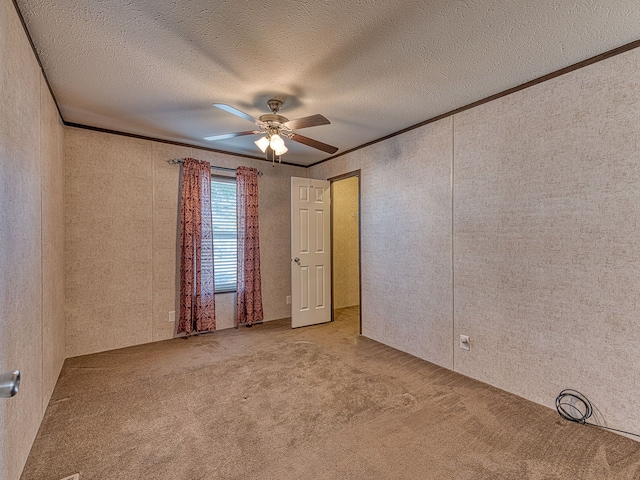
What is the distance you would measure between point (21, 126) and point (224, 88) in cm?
132

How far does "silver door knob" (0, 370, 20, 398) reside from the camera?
89 cm

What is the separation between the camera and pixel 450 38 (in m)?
1.86

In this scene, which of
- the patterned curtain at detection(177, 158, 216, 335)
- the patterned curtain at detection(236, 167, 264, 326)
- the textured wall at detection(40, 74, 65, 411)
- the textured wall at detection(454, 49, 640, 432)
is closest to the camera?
the textured wall at detection(454, 49, 640, 432)

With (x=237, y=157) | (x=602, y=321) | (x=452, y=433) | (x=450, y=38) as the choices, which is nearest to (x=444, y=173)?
(x=450, y=38)

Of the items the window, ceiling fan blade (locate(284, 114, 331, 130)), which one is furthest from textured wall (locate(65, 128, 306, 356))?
ceiling fan blade (locate(284, 114, 331, 130))

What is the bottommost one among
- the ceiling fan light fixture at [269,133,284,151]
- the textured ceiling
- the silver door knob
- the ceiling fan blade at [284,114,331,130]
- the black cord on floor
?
the black cord on floor

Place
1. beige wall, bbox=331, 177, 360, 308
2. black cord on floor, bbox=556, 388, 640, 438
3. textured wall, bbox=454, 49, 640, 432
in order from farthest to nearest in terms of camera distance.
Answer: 1. beige wall, bbox=331, 177, 360, 308
2. black cord on floor, bbox=556, 388, 640, 438
3. textured wall, bbox=454, 49, 640, 432

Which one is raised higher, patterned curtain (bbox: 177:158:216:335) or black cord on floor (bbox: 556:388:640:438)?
patterned curtain (bbox: 177:158:216:335)

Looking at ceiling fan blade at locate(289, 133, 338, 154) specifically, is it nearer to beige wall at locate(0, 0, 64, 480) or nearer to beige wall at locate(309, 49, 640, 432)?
beige wall at locate(309, 49, 640, 432)

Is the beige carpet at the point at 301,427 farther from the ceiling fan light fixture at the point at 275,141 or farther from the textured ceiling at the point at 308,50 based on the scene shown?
the textured ceiling at the point at 308,50

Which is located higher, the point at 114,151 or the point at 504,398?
the point at 114,151

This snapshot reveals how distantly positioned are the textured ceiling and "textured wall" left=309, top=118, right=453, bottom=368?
54cm

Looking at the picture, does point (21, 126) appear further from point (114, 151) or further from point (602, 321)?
point (602, 321)

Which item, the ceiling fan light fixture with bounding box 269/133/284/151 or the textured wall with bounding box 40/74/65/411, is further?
the ceiling fan light fixture with bounding box 269/133/284/151
